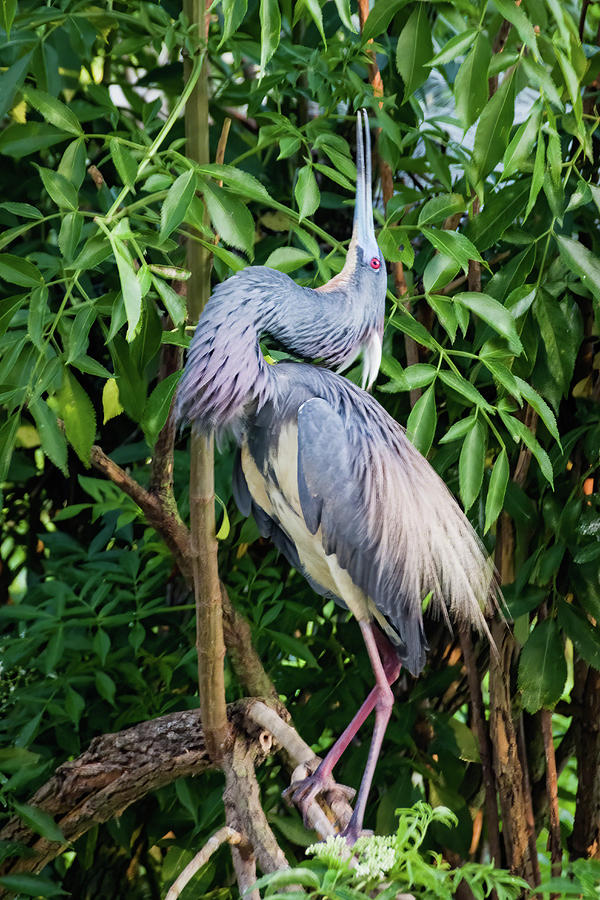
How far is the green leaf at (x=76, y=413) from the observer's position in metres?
0.95

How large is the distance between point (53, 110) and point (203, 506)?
0.41 meters

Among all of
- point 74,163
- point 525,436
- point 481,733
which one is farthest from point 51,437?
point 481,733

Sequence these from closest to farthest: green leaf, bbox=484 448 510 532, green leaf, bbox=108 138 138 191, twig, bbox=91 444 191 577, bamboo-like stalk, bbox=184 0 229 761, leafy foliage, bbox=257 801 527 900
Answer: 1. leafy foliage, bbox=257 801 527 900
2. green leaf, bbox=108 138 138 191
3. bamboo-like stalk, bbox=184 0 229 761
4. green leaf, bbox=484 448 510 532
5. twig, bbox=91 444 191 577

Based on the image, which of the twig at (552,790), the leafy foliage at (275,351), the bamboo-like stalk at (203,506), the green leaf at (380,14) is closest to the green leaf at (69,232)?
the leafy foliage at (275,351)

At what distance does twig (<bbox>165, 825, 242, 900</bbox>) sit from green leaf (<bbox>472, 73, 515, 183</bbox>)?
734mm

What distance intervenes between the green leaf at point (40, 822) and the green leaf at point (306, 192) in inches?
33.2

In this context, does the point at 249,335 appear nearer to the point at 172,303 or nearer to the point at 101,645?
the point at 172,303

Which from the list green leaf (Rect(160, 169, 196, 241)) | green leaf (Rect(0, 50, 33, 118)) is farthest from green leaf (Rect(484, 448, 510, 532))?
green leaf (Rect(0, 50, 33, 118))

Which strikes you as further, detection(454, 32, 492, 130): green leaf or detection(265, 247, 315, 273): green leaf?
detection(265, 247, 315, 273): green leaf

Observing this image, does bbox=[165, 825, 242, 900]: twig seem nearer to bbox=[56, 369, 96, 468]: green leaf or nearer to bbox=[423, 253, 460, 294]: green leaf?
bbox=[56, 369, 96, 468]: green leaf

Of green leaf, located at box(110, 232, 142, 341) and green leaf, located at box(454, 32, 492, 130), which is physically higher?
green leaf, located at box(454, 32, 492, 130)

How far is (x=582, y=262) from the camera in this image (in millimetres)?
1114

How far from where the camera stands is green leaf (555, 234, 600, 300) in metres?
1.11

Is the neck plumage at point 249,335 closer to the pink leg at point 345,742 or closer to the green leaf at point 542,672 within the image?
the pink leg at point 345,742
